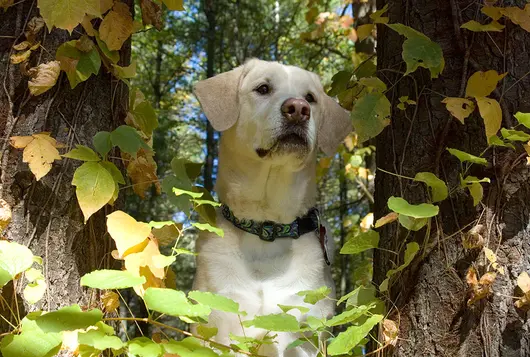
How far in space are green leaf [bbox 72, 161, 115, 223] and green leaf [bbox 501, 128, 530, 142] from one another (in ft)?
4.64

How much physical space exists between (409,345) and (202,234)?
123 cm

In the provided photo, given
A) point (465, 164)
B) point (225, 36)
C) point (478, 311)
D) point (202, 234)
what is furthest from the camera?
point (225, 36)

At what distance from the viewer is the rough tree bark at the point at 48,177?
2176 millimetres

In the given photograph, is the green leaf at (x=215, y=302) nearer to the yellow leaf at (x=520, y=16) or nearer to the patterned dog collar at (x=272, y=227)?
the patterned dog collar at (x=272, y=227)

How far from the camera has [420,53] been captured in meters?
2.19

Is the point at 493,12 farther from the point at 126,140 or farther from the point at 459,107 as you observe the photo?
the point at 126,140

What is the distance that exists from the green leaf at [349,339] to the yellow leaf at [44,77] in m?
1.44

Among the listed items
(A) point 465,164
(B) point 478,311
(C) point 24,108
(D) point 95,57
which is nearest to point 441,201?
(A) point 465,164

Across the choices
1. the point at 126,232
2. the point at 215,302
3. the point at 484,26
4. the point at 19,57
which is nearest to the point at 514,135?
the point at 484,26

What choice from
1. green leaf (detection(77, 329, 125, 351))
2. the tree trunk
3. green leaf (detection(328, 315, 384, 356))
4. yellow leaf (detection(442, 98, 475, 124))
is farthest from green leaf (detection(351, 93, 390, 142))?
green leaf (detection(77, 329, 125, 351))

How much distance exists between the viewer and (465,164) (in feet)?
7.22

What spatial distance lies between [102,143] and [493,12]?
1.57 metres

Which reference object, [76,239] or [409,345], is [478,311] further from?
[76,239]

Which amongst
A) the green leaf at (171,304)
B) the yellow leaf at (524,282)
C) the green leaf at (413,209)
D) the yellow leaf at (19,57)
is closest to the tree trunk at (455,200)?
the yellow leaf at (524,282)
